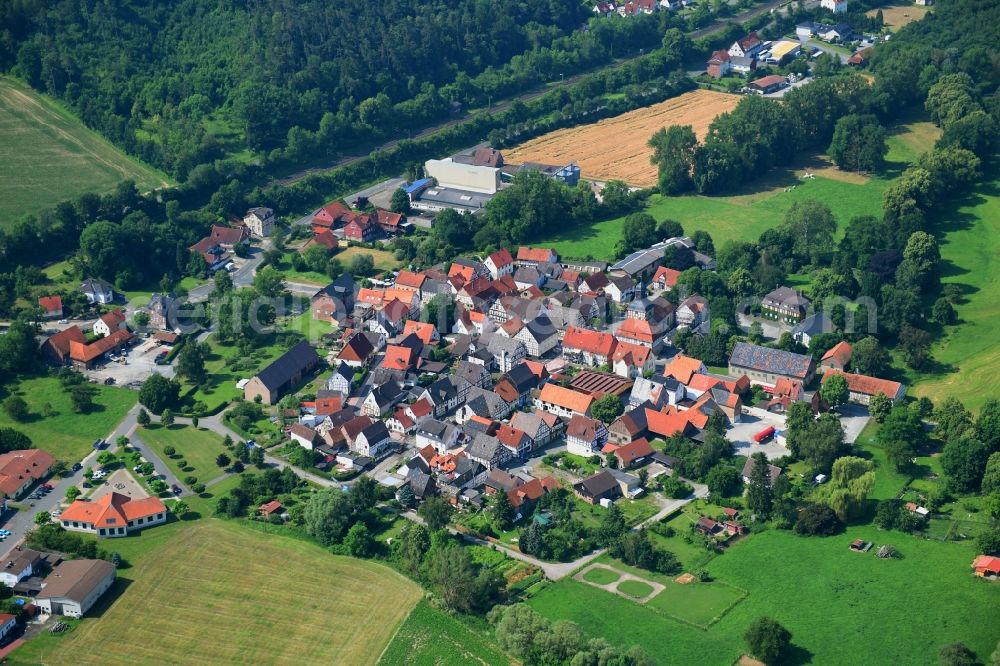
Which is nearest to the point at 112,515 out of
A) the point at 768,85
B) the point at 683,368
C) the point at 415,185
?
the point at 683,368

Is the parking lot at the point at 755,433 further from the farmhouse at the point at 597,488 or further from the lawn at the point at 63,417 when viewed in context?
the lawn at the point at 63,417

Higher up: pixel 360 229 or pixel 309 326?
pixel 360 229

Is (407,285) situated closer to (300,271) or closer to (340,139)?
(300,271)

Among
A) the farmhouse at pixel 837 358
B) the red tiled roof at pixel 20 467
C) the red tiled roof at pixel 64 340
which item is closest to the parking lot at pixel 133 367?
the red tiled roof at pixel 64 340

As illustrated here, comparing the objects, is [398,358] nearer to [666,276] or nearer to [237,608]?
[666,276]

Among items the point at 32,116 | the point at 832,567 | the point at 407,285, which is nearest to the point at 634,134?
the point at 407,285

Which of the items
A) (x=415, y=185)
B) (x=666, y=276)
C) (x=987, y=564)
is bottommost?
(x=987, y=564)

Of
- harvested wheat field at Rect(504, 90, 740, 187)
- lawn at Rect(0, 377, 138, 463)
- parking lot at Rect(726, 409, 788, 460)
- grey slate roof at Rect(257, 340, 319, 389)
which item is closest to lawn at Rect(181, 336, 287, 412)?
grey slate roof at Rect(257, 340, 319, 389)

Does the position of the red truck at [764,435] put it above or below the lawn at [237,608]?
below
